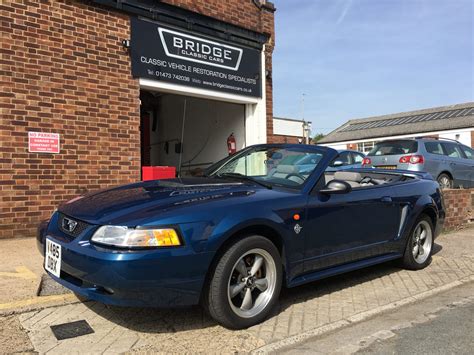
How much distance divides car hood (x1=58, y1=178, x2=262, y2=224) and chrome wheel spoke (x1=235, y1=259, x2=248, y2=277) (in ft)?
1.71

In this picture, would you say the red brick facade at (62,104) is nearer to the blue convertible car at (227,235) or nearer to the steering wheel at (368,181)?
the blue convertible car at (227,235)

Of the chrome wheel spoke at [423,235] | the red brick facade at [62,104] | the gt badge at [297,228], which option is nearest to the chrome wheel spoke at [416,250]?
the chrome wheel spoke at [423,235]

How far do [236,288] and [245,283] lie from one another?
0.10m

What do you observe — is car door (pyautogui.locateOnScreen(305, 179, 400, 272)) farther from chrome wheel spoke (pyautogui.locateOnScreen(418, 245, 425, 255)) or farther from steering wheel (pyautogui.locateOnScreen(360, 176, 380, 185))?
chrome wheel spoke (pyautogui.locateOnScreen(418, 245, 425, 255))

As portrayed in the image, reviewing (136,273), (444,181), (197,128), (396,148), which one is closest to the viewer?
(136,273)

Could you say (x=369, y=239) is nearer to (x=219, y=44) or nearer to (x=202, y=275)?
(x=202, y=275)

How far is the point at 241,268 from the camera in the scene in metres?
3.48

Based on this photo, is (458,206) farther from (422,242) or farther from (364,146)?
(364,146)

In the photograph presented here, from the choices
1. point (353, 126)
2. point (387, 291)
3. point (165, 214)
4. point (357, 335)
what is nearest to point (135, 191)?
point (165, 214)

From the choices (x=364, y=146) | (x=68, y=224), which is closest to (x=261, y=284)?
(x=68, y=224)

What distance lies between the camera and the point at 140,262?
9.71 feet

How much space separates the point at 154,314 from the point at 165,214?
42.9 inches

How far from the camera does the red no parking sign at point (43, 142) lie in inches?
260

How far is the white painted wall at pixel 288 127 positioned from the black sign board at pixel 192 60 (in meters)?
13.5
